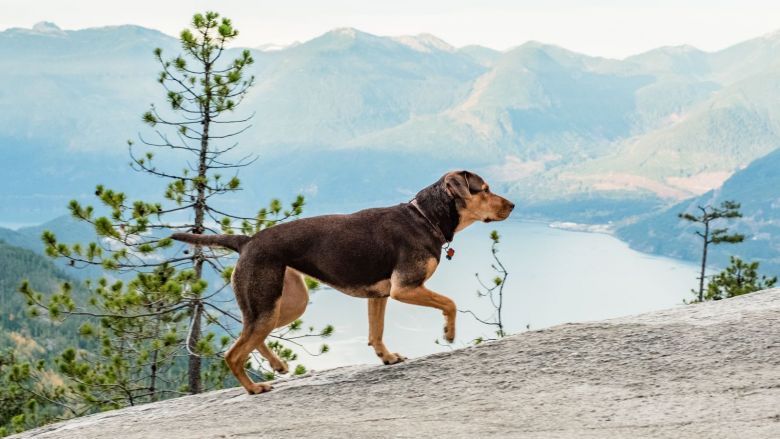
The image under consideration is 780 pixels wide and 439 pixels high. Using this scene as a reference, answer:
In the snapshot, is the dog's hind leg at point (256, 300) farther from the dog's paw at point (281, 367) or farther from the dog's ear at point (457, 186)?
the dog's ear at point (457, 186)

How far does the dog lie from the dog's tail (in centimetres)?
3

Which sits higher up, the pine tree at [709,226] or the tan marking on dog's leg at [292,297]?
the tan marking on dog's leg at [292,297]

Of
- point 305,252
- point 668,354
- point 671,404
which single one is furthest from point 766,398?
point 305,252

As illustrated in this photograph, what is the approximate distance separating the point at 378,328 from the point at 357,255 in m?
0.95

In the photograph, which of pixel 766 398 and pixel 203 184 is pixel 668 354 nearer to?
pixel 766 398

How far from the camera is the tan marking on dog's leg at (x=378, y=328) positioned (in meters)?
7.84

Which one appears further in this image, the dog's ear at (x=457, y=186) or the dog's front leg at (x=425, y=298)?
the dog's ear at (x=457, y=186)

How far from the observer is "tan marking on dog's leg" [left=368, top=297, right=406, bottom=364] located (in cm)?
784

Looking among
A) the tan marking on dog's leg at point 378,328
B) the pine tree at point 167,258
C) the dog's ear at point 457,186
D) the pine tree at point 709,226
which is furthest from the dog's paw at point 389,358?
the pine tree at point 709,226

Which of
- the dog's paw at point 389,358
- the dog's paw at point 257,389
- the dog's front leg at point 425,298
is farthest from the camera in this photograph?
the dog's paw at point 389,358

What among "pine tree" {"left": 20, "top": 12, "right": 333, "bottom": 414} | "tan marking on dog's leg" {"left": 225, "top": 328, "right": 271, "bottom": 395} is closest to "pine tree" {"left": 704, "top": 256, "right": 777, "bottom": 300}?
"pine tree" {"left": 20, "top": 12, "right": 333, "bottom": 414}

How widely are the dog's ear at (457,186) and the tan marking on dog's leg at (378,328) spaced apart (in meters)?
1.16

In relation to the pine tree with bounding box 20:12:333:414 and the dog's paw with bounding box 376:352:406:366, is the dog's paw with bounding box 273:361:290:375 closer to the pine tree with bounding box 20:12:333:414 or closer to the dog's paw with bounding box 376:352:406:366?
the dog's paw with bounding box 376:352:406:366

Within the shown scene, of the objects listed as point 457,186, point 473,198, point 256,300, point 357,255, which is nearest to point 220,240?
point 256,300
